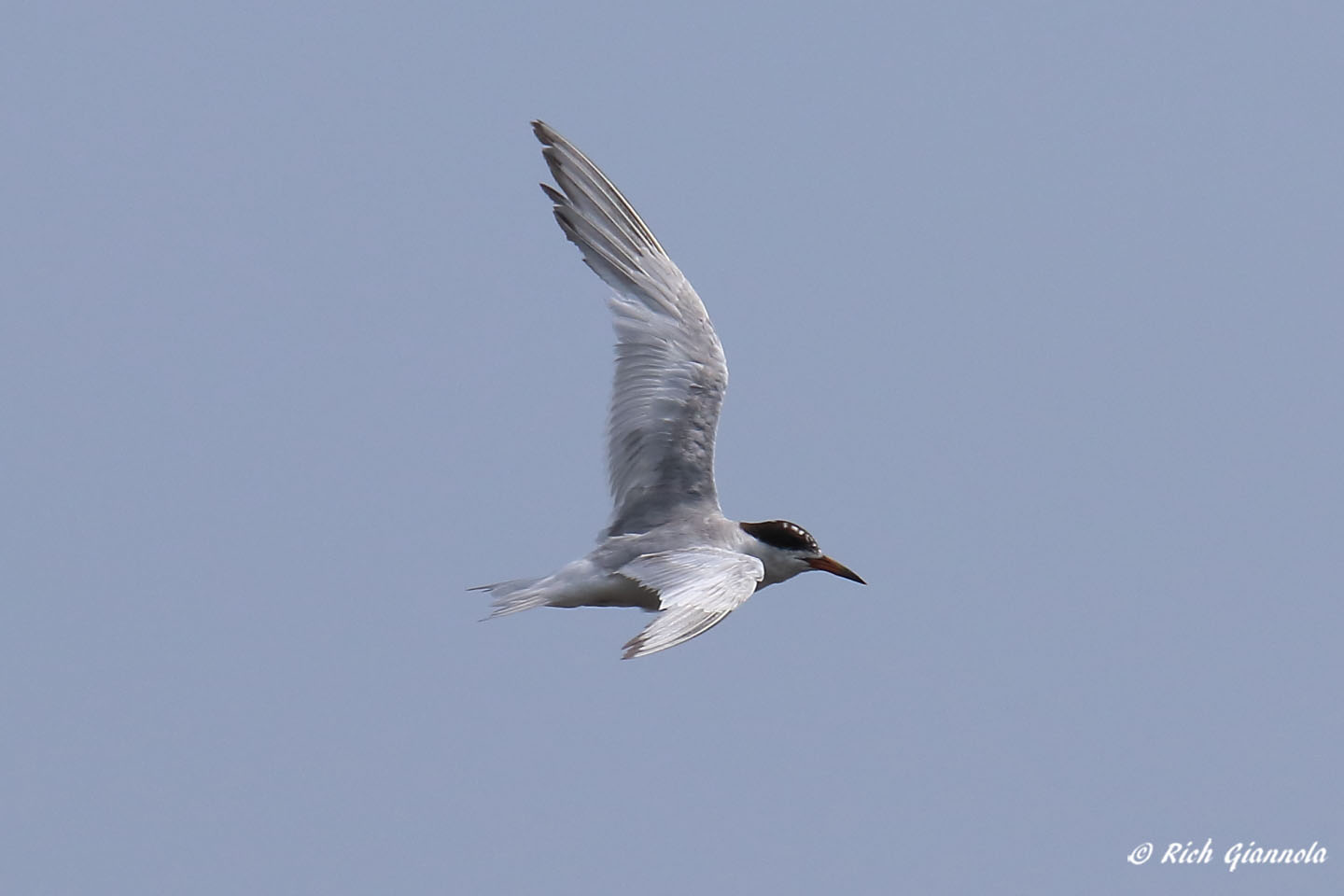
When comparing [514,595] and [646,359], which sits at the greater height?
[646,359]

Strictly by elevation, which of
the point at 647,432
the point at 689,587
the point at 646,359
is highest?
the point at 646,359

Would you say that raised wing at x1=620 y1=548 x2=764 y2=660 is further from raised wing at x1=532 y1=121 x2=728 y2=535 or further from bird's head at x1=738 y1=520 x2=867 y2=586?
bird's head at x1=738 y1=520 x2=867 y2=586

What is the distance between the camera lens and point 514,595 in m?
8.84

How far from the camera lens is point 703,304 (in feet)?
32.2

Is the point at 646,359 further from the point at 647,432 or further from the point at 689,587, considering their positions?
the point at 689,587

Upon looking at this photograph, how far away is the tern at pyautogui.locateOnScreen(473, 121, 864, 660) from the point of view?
887 centimetres

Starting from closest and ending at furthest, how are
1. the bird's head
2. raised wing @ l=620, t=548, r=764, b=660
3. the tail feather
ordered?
raised wing @ l=620, t=548, r=764, b=660 → the tail feather → the bird's head

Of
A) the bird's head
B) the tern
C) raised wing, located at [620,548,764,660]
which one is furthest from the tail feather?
the bird's head

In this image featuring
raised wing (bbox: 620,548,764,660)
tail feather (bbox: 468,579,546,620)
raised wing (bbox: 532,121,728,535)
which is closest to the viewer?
raised wing (bbox: 620,548,764,660)

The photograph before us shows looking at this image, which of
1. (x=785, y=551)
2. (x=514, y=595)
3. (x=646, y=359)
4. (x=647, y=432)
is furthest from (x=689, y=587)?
(x=646, y=359)

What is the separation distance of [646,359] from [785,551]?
52.7 inches

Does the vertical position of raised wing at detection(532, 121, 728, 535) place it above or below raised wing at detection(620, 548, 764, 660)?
above

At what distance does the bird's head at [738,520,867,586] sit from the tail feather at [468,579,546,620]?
4.35ft

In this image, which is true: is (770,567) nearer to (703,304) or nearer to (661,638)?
(703,304)
